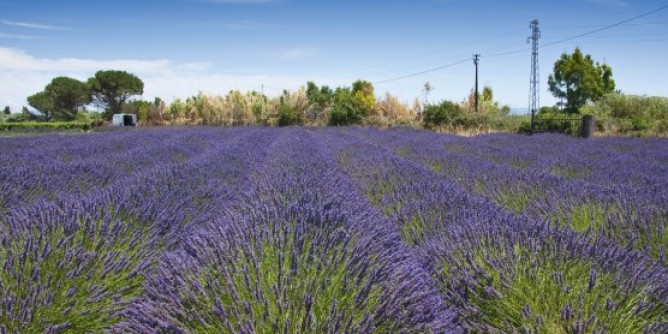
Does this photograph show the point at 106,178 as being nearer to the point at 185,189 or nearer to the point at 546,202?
the point at 185,189

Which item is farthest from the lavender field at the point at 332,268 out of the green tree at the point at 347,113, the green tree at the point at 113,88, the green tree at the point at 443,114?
the green tree at the point at 113,88

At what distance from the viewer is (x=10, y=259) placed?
2.00m

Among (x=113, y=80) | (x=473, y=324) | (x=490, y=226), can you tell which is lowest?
(x=473, y=324)

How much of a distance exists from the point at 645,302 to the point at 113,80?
194ft

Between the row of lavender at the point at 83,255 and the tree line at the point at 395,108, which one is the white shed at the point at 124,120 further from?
the row of lavender at the point at 83,255

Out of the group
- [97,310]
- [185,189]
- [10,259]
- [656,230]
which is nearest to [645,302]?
[656,230]

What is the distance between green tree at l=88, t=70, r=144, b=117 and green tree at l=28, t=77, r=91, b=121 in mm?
1421

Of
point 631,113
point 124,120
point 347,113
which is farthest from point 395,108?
point 124,120

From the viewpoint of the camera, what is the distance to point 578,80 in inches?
1586

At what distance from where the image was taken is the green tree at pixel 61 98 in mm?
55656

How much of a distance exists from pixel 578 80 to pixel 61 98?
5181cm

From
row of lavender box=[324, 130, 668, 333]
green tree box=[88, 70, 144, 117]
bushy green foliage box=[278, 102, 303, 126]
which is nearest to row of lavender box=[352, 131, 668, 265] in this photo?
row of lavender box=[324, 130, 668, 333]

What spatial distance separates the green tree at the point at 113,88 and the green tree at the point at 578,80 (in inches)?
1674

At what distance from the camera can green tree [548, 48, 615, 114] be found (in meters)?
39.1
